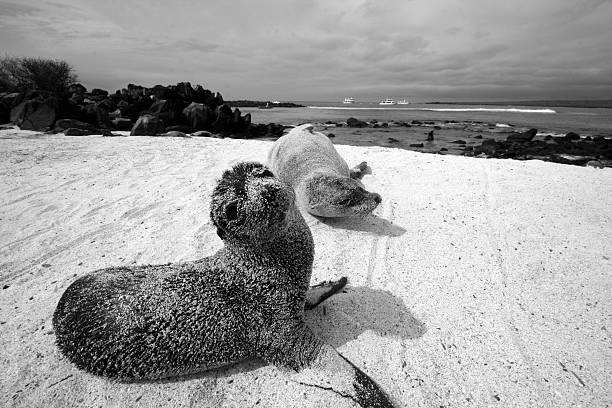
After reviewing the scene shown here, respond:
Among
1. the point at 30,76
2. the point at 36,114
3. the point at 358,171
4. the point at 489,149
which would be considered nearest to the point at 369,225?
the point at 358,171

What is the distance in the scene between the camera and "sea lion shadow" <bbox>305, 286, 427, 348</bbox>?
266 centimetres

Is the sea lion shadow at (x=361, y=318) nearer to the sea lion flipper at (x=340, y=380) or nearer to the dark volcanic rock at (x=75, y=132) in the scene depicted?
the sea lion flipper at (x=340, y=380)

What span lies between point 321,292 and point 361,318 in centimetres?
41

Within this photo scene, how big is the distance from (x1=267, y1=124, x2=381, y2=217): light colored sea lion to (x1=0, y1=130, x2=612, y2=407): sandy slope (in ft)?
1.09

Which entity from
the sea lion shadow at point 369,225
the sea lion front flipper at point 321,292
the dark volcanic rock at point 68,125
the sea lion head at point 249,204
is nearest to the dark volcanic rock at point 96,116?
the dark volcanic rock at point 68,125

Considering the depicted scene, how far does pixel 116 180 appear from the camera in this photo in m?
6.18

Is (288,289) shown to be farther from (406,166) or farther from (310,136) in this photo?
(406,166)

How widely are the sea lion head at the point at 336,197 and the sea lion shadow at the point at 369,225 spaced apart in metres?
0.16

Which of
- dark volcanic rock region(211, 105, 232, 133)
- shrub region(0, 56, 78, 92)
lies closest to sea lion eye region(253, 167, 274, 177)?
dark volcanic rock region(211, 105, 232, 133)

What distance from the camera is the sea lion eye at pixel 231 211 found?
196cm

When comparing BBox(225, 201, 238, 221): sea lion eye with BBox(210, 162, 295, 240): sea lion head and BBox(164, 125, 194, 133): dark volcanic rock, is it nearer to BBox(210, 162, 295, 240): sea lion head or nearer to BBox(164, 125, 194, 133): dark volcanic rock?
BBox(210, 162, 295, 240): sea lion head

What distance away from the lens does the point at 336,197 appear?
4473 millimetres

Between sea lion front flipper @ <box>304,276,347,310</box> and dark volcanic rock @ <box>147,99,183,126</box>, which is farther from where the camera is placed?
dark volcanic rock @ <box>147,99,183,126</box>

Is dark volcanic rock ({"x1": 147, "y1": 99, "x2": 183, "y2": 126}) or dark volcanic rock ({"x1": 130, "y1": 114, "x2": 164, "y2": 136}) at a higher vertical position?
dark volcanic rock ({"x1": 147, "y1": 99, "x2": 183, "y2": 126})
